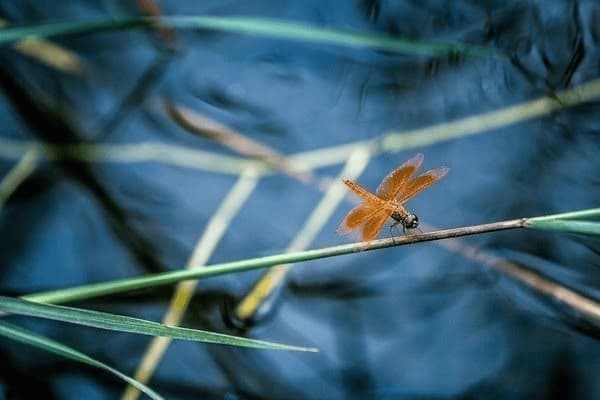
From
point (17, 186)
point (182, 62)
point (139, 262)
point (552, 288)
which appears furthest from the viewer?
point (182, 62)

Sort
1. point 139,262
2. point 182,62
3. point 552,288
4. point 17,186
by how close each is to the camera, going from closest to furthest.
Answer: point 552,288
point 139,262
point 17,186
point 182,62

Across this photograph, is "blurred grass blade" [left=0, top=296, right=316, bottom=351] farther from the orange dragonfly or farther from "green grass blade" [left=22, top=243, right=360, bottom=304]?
the orange dragonfly

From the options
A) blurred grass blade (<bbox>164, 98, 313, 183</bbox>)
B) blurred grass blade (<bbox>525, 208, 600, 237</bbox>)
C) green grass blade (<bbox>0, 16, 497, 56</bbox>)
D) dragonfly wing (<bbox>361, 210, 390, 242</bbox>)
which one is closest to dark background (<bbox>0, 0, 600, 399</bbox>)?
blurred grass blade (<bbox>164, 98, 313, 183</bbox>)

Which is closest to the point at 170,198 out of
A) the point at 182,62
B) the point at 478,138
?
the point at 182,62

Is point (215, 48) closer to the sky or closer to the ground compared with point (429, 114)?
closer to the sky

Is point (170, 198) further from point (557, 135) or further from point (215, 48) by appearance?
point (557, 135)

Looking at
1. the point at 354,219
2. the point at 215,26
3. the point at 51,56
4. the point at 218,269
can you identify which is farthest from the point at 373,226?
the point at 51,56

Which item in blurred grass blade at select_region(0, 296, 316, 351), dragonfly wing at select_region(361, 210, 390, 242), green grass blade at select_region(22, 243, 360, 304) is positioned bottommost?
blurred grass blade at select_region(0, 296, 316, 351)
